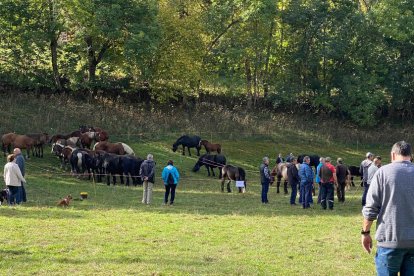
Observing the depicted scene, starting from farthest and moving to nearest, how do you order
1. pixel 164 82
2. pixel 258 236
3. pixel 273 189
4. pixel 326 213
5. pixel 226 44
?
pixel 226 44
pixel 164 82
pixel 273 189
pixel 326 213
pixel 258 236

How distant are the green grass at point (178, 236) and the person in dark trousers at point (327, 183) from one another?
0.41 meters

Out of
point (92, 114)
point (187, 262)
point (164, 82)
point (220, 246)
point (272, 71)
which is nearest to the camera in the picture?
point (187, 262)

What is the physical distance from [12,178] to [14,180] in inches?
4.0

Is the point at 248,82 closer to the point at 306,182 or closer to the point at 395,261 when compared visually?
the point at 306,182

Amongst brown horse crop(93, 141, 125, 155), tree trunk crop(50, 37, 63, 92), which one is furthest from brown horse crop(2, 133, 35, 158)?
tree trunk crop(50, 37, 63, 92)

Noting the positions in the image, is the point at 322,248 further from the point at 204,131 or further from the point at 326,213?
the point at 204,131

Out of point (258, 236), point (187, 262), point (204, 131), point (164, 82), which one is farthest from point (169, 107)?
point (187, 262)

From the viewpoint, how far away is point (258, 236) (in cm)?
1588

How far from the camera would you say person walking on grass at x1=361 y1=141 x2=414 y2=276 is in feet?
23.3

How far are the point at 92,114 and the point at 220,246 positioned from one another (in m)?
31.7

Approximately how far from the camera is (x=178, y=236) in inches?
614

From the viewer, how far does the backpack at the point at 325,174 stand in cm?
2220

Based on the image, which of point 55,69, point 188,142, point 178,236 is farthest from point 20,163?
point 55,69

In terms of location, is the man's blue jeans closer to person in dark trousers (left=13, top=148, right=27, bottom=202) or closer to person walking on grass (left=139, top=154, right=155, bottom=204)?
person walking on grass (left=139, top=154, right=155, bottom=204)
